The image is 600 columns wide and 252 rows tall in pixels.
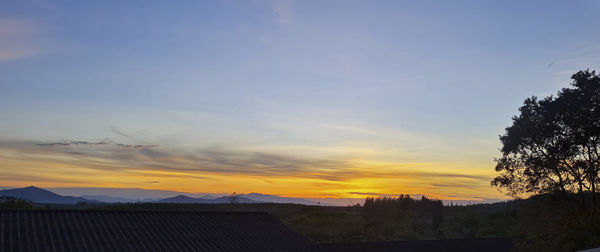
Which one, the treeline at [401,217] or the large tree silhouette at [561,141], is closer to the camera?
the large tree silhouette at [561,141]

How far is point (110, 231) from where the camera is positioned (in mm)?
18672

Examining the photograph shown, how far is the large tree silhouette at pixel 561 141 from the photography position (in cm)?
3056

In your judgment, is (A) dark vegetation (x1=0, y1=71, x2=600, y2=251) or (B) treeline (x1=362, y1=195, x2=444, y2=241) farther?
(B) treeline (x1=362, y1=195, x2=444, y2=241)

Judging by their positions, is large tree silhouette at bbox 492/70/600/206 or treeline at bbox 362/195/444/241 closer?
large tree silhouette at bbox 492/70/600/206

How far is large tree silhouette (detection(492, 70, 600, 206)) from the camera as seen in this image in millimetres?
30562

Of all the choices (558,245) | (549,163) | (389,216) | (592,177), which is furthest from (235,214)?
(389,216)

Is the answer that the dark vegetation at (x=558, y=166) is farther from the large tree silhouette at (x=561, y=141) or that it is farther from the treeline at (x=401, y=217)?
Result: the treeline at (x=401, y=217)

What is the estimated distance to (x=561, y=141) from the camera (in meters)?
31.3

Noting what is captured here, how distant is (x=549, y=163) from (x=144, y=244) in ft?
88.5

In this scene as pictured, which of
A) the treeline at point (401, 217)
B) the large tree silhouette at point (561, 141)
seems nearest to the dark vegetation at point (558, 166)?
the large tree silhouette at point (561, 141)

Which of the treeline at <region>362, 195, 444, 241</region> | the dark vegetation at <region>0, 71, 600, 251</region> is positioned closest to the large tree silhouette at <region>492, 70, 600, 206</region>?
the dark vegetation at <region>0, 71, 600, 251</region>

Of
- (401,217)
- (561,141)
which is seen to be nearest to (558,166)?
(561,141)

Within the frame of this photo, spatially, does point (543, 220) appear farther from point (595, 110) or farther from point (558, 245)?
point (595, 110)

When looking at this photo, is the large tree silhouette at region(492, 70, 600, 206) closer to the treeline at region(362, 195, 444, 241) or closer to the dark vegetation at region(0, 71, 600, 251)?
the dark vegetation at region(0, 71, 600, 251)
